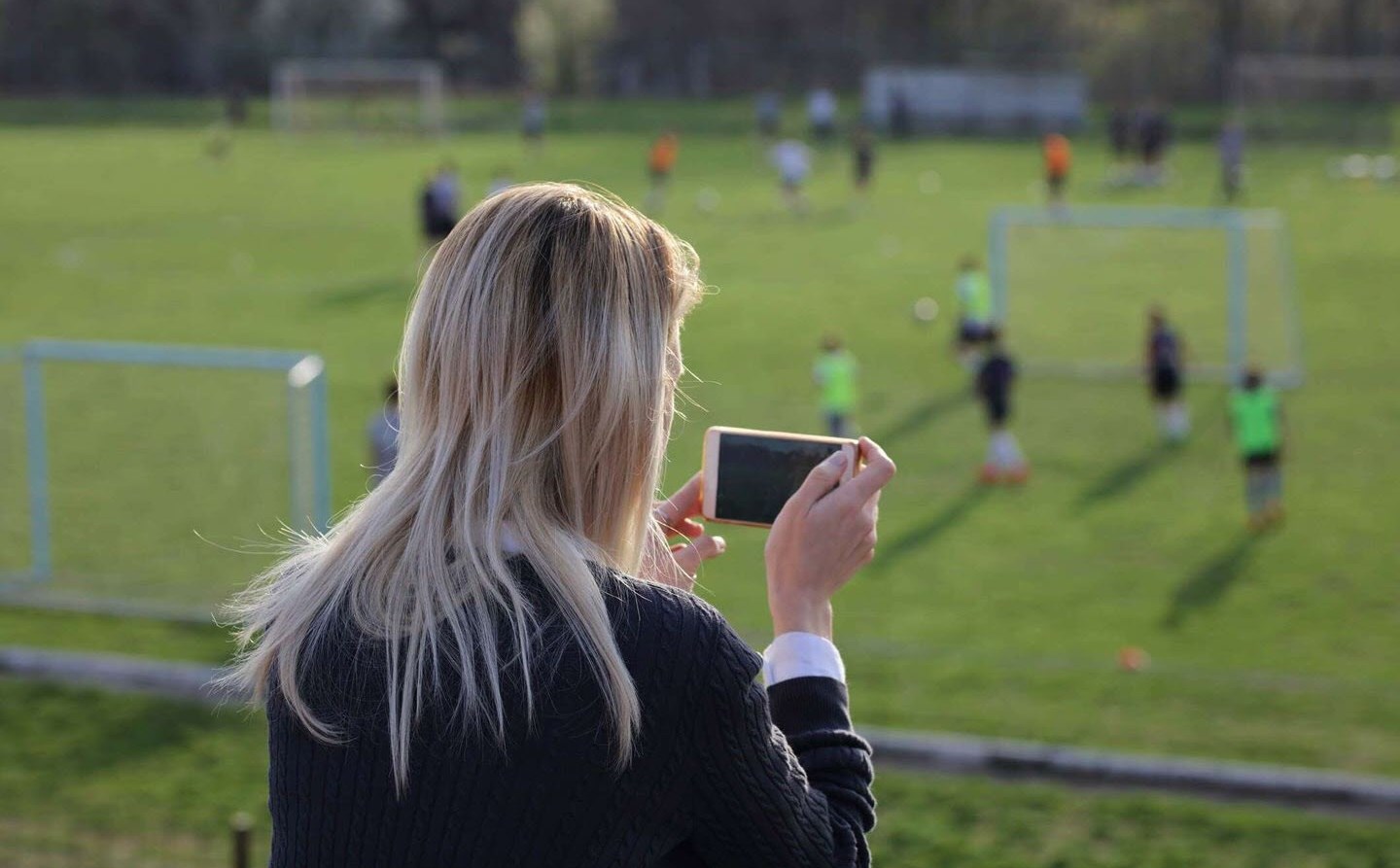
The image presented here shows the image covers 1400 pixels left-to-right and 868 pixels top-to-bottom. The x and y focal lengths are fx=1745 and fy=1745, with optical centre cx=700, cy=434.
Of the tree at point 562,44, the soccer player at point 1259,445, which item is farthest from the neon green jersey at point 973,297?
the tree at point 562,44

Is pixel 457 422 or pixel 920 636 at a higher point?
pixel 457 422

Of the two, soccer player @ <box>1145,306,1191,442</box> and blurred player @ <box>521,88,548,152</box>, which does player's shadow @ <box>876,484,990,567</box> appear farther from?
→ blurred player @ <box>521,88,548,152</box>

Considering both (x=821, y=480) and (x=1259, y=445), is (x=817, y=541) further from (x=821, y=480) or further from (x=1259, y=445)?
(x=1259, y=445)

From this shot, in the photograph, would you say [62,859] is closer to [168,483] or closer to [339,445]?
[168,483]

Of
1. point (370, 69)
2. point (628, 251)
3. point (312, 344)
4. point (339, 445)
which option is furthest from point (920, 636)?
point (370, 69)

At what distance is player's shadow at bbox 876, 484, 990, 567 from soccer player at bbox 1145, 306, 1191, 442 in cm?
258

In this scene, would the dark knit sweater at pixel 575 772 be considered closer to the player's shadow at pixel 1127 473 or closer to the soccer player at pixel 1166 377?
the player's shadow at pixel 1127 473

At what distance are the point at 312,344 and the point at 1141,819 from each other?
16.3 m

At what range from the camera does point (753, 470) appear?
238 cm

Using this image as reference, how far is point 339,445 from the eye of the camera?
58.7ft

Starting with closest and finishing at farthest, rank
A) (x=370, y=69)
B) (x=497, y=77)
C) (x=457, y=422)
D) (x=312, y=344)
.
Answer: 1. (x=457, y=422)
2. (x=312, y=344)
3. (x=370, y=69)
4. (x=497, y=77)

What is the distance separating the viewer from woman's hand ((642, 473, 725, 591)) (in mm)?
2303

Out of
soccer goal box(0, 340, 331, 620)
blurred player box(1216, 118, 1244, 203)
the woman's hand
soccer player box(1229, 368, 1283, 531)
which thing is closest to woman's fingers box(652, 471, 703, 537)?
the woman's hand

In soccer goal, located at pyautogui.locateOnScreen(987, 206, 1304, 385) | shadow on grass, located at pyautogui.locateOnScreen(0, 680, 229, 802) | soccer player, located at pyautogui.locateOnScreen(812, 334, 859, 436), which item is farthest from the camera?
soccer goal, located at pyautogui.locateOnScreen(987, 206, 1304, 385)
